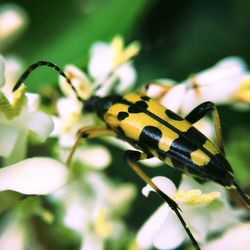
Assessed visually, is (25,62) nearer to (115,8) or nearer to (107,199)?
(115,8)

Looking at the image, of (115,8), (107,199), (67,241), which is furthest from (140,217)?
(115,8)

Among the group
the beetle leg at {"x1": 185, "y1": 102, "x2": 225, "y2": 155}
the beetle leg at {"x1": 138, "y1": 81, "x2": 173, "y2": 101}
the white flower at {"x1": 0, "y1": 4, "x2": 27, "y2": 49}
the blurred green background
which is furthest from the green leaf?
the beetle leg at {"x1": 185, "y1": 102, "x2": 225, "y2": 155}

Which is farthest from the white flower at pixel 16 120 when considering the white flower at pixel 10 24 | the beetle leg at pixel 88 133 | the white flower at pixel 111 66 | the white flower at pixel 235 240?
the white flower at pixel 10 24

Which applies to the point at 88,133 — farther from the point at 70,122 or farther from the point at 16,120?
the point at 16,120

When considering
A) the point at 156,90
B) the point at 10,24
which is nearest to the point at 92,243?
the point at 156,90

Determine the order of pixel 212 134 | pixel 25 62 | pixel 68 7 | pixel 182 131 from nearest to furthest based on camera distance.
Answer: pixel 182 131, pixel 212 134, pixel 25 62, pixel 68 7

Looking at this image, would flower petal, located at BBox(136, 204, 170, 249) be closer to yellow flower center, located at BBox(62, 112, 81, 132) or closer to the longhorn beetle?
the longhorn beetle
